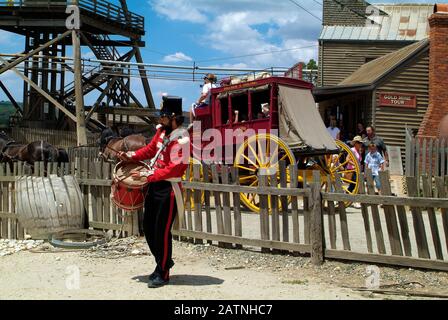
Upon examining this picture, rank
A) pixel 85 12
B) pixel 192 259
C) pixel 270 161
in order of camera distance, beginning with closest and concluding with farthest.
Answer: pixel 192 259
pixel 270 161
pixel 85 12

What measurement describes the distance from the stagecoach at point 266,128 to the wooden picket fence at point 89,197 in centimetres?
249

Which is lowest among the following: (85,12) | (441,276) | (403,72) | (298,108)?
(441,276)

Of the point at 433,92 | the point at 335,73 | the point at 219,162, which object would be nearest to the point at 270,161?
the point at 219,162

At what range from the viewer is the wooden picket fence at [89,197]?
9055mm

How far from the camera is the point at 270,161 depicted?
11258 millimetres

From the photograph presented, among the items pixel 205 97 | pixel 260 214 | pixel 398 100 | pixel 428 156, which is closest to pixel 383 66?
pixel 398 100

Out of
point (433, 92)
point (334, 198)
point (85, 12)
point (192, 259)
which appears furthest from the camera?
point (85, 12)

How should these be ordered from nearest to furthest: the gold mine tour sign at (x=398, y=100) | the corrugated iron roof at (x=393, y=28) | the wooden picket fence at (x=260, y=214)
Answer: the wooden picket fence at (x=260, y=214) < the gold mine tour sign at (x=398, y=100) < the corrugated iron roof at (x=393, y=28)

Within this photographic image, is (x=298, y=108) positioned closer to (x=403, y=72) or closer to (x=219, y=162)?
(x=219, y=162)

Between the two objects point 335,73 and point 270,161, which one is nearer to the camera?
point 270,161

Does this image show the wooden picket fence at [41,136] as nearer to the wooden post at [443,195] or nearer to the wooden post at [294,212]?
the wooden post at [294,212]

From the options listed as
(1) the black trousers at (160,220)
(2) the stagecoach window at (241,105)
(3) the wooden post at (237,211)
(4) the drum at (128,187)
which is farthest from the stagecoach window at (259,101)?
(1) the black trousers at (160,220)

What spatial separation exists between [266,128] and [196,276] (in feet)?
17.6

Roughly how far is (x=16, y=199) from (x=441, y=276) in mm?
6131
